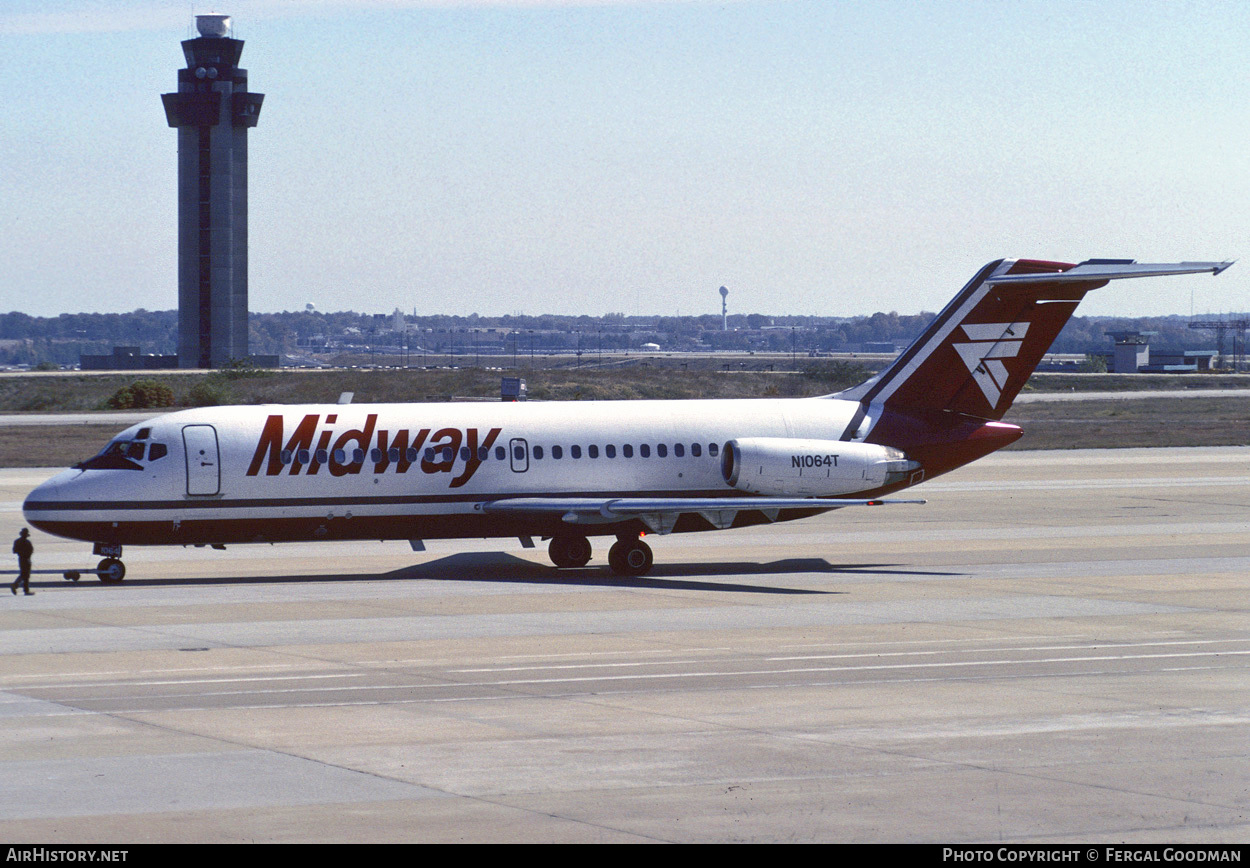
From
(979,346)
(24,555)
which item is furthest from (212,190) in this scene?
(24,555)

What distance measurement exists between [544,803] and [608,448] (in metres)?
20.2

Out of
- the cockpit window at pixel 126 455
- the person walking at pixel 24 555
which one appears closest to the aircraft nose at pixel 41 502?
the cockpit window at pixel 126 455

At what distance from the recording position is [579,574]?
1315 inches

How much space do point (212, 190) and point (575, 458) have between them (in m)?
132

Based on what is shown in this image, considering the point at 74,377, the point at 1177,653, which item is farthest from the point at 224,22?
the point at 1177,653

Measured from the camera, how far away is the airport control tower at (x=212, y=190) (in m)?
Result: 156

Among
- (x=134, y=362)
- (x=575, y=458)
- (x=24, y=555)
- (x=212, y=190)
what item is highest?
(x=212, y=190)

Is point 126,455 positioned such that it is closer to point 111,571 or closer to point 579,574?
point 111,571

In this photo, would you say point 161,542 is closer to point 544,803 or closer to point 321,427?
point 321,427

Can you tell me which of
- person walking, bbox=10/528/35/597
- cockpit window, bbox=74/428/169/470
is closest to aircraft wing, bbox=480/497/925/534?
cockpit window, bbox=74/428/169/470

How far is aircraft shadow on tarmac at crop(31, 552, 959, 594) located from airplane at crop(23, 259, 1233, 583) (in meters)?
0.76

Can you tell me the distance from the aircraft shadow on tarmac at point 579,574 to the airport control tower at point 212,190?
426ft

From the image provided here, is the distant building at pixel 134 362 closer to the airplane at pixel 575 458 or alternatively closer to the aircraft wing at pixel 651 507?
the airplane at pixel 575 458

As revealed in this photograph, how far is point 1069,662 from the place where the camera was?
22.0m
